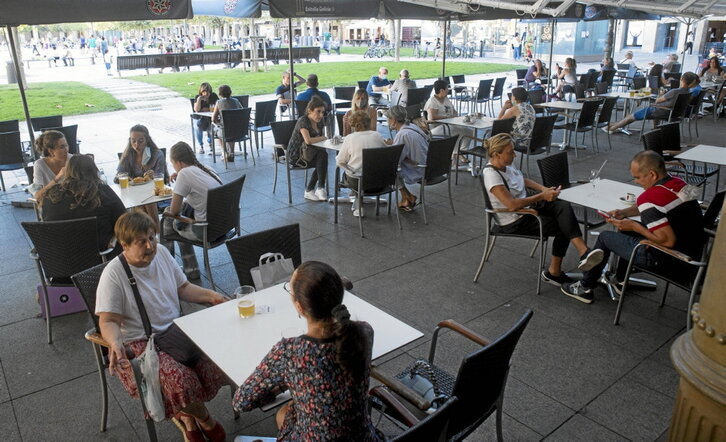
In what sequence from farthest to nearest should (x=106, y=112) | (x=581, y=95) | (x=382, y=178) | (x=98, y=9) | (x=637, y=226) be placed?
(x=106, y=112)
(x=581, y=95)
(x=382, y=178)
(x=98, y=9)
(x=637, y=226)

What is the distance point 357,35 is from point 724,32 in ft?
126

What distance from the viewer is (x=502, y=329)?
4.08 meters

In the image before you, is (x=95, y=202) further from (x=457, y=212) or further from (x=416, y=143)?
(x=457, y=212)

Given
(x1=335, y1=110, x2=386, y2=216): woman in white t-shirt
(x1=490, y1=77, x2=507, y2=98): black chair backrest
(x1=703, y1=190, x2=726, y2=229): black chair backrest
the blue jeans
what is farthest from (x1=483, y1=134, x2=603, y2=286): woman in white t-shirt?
(x1=490, y1=77, x2=507, y2=98): black chair backrest

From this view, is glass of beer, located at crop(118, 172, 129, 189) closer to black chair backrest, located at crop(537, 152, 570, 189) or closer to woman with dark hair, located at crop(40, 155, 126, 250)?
woman with dark hair, located at crop(40, 155, 126, 250)

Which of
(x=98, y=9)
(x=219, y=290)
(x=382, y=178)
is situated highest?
(x=98, y=9)

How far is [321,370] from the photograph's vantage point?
1.91m

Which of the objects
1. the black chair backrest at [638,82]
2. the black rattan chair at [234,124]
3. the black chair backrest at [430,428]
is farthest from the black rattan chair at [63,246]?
the black chair backrest at [638,82]

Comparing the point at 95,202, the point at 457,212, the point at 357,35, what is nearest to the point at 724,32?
the point at 457,212

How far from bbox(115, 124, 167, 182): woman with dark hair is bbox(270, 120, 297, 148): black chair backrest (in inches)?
81.0

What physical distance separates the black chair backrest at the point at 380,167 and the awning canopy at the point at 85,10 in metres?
2.45

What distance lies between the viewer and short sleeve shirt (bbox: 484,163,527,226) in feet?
14.9

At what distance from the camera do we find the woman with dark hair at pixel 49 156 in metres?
5.19

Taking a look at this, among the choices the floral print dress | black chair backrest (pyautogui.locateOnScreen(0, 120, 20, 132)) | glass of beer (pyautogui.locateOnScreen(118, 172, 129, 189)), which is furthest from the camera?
black chair backrest (pyautogui.locateOnScreen(0, 120, 20, 132))
